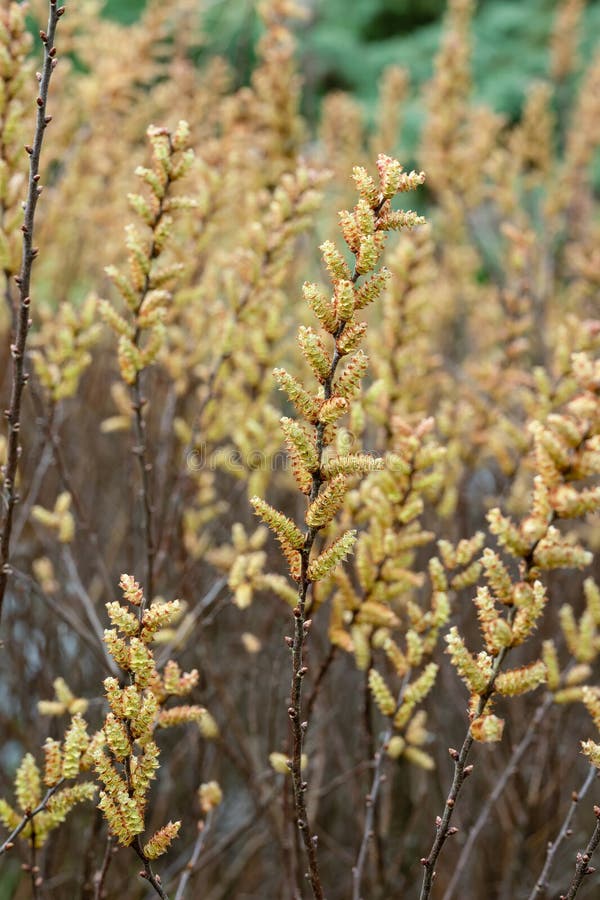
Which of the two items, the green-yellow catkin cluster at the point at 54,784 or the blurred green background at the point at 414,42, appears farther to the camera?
the blurred green background at the point at 414,42

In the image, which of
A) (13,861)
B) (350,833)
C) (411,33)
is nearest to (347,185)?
(350,833)

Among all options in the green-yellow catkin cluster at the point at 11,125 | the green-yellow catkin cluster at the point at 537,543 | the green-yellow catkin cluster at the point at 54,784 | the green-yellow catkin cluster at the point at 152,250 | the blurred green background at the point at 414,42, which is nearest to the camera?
the green-yellow catkin cluster at the point at 537,543

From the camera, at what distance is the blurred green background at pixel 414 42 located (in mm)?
8477

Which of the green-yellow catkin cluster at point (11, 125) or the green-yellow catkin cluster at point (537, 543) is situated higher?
the green-yellow catkin cluster at point (11, 125)

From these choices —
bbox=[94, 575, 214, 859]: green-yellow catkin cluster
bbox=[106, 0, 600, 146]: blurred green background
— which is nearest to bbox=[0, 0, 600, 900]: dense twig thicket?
bbox=[94, 575, 214, 859]: green-yellow catkin cluster

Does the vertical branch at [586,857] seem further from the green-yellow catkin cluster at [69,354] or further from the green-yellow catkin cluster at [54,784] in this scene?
the green-yellow catkin cluster at [69,354]

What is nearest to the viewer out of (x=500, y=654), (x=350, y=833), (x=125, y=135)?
(x=500, y=654)

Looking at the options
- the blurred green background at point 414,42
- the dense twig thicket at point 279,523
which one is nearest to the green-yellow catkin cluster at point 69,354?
the dense twig thicket at point 279,523

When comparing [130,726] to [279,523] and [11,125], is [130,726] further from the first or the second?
[11,125]

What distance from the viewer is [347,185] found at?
12.9 ft

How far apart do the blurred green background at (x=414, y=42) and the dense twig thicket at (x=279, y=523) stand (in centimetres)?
535

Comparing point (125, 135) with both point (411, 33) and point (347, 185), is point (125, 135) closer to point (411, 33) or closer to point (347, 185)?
point (347, 185)

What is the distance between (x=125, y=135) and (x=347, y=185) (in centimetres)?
111

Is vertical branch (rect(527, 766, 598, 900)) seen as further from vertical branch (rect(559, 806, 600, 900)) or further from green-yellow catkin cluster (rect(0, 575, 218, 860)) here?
green-yellow catkin cluster (rect(0, 575, 218, 860))
